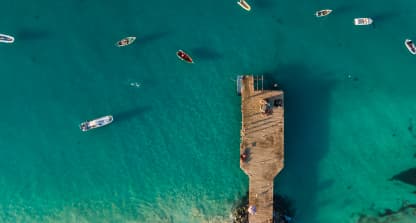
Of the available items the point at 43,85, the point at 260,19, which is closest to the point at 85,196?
the point at 43,85

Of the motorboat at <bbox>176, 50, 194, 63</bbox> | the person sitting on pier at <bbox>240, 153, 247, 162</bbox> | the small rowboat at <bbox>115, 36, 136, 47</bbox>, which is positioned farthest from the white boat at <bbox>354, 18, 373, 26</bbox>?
the small rowboat at <bbox>115, 36, 136, 47</bbox>

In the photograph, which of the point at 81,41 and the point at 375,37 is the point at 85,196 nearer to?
the point at 81,41

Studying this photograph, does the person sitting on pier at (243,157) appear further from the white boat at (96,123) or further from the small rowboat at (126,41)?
the small rowboat at (126,41)

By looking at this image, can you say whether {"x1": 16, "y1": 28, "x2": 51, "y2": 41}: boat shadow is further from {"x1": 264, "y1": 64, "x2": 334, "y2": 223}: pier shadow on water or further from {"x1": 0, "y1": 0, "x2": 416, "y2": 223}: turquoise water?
{"x1": 264, "y1": 64, "x2": 334, "y2": 223}: pier shadow on water

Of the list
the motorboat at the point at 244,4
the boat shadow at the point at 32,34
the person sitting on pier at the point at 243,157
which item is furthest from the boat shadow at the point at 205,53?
the boat shadow at the point at 32,34

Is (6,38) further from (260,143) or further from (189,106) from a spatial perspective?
(260,143)

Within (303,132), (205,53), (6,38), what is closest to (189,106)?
(205,53)
